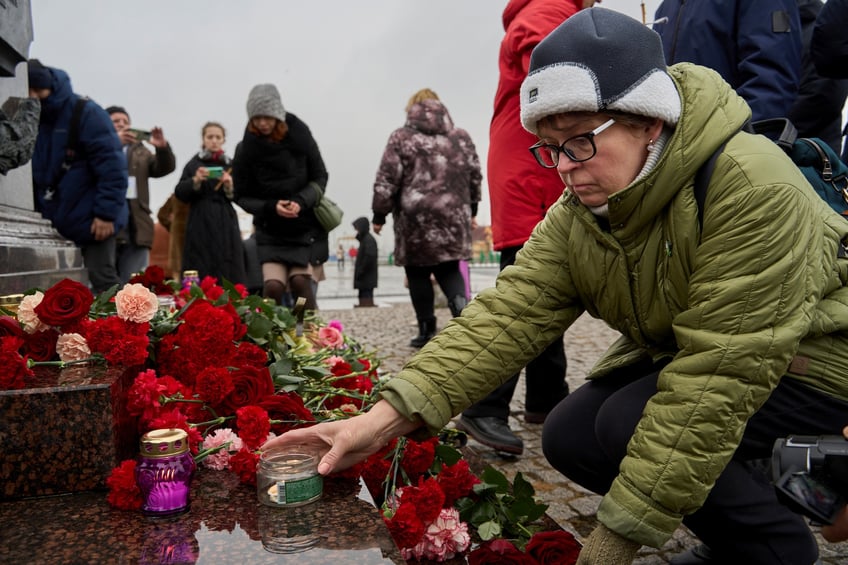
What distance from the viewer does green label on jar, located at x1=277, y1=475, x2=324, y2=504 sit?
1.67 m

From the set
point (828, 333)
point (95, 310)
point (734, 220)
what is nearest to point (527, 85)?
point (734, 220)

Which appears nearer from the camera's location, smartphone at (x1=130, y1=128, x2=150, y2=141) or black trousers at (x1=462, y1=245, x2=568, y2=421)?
black trousers at (x1=462, y1=245, x2=568, y2=421)

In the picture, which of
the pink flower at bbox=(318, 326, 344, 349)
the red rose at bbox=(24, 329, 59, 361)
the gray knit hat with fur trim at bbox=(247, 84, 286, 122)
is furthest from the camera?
the gray knit hat with fur trim at bbox=(247, 84, 286, 122)

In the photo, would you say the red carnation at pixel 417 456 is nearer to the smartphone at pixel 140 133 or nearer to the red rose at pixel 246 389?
the red rose at pixel 246 389

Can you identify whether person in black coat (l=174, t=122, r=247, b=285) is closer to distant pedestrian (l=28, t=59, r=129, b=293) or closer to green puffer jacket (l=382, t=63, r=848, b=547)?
distant pedestrian (l=28, t=59, r=129, b=293)

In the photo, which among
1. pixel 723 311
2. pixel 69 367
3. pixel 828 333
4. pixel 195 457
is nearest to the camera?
pixel 723 311

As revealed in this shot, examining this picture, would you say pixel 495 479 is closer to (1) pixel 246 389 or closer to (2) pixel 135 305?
(1) pixel 246 389

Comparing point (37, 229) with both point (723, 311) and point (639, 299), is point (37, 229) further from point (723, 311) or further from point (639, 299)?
point (723, 311)

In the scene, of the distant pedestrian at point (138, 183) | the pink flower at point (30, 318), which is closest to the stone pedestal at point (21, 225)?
the pink flower at point (30, 318)

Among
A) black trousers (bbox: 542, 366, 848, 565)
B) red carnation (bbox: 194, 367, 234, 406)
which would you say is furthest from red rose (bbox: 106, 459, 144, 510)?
black trousers (bbox: 542, 366, 848, 565)

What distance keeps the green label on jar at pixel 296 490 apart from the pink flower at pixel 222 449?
1.14 feet

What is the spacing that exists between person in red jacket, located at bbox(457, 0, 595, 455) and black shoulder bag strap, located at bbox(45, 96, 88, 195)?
2.68 m

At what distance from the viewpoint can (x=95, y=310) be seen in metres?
2.59

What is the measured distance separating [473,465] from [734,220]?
1.48 m
